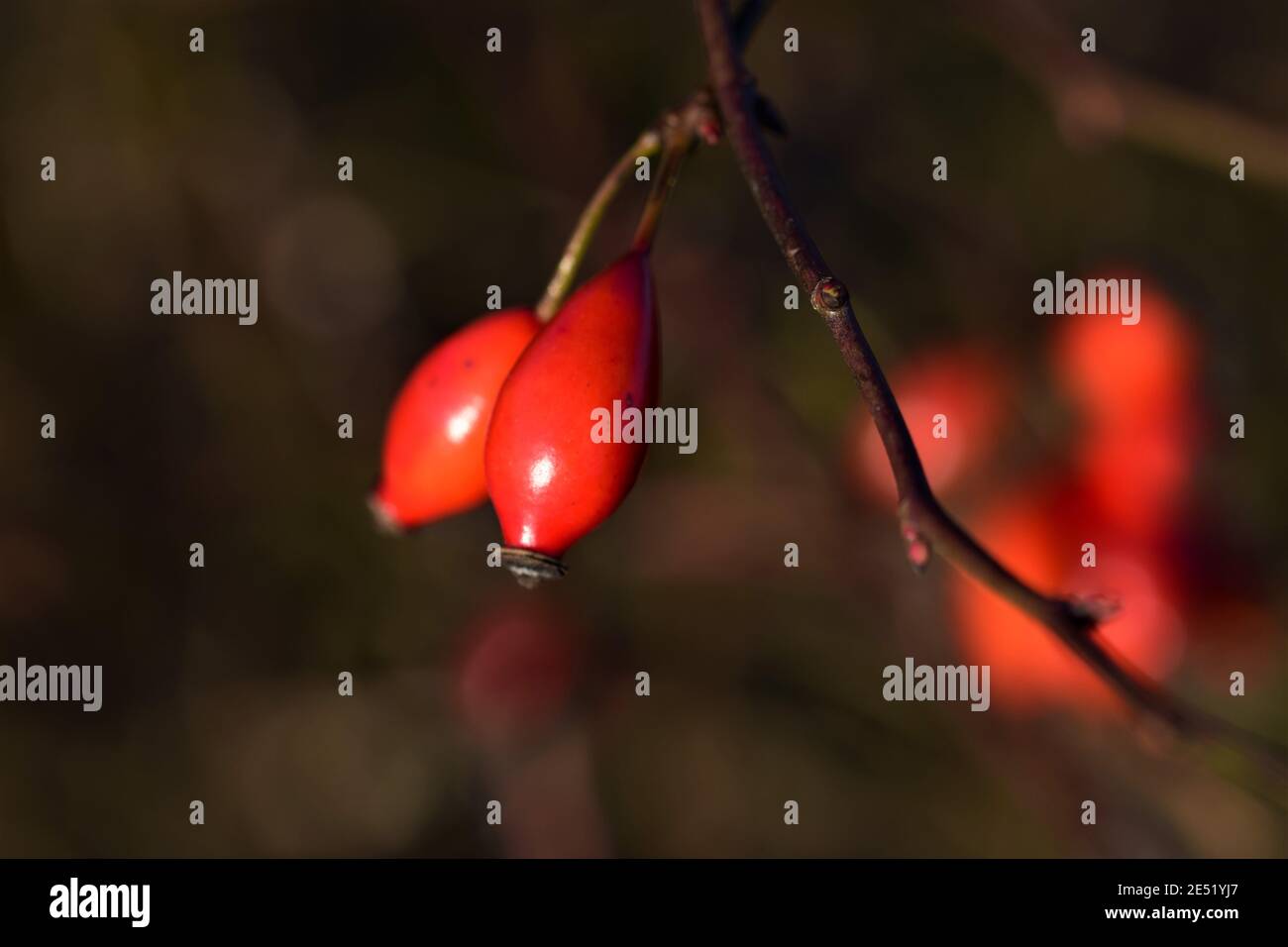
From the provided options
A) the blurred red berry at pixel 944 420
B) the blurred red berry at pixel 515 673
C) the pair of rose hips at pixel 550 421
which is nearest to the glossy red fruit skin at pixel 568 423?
the pair of rose hips at pixel 550 421

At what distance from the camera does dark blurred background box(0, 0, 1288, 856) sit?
4426mm

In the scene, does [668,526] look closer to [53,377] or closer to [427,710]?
[427,710]

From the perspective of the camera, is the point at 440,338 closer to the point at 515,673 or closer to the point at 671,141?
the point at 515,673

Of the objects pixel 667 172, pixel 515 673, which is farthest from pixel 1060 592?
pixel 515 673

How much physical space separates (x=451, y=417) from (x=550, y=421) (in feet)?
1.17

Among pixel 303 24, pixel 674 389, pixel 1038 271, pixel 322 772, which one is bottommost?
pixel 322 772

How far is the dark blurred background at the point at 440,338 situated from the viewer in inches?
174

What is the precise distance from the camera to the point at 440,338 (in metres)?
4.77

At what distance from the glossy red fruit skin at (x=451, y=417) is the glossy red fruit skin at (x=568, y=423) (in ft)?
0.76

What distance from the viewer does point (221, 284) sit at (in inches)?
178

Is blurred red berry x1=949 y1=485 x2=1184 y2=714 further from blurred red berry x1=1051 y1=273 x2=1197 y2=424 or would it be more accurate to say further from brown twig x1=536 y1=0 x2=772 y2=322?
brown twig x1=536 y1=0 x2=772 y2=322

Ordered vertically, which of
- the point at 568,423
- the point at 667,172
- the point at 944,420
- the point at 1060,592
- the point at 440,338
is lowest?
the point at 1060,592

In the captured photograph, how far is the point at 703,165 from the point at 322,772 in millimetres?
2969
